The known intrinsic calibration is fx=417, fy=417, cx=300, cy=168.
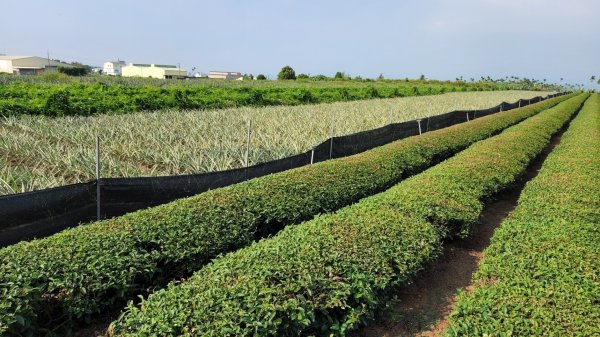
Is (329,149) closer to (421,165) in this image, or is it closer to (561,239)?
(421,165)

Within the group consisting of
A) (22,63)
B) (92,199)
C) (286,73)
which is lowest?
(92,199)

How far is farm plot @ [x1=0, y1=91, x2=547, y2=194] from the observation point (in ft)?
20.8

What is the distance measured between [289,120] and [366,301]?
9.69m

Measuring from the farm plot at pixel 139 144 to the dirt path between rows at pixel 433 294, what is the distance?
4.01 metres

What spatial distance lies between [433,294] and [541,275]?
1.09m

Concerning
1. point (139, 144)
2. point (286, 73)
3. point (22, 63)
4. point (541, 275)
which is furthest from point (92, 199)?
point (22, 63)

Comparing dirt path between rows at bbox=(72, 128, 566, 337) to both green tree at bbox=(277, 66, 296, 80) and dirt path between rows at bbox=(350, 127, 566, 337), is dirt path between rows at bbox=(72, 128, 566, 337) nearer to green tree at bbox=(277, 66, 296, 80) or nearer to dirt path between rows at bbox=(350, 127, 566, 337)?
dirt path between rows at bbox=(350, 127, 566, 337)

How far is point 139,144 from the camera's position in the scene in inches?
314

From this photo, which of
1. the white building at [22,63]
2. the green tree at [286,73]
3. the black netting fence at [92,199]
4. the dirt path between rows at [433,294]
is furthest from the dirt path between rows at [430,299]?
the white building at [22,63]

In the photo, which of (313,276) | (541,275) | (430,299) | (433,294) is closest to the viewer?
(313,276)

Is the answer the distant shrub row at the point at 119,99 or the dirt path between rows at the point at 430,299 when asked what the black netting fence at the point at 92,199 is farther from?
the distant shrub row at the point at 119,99

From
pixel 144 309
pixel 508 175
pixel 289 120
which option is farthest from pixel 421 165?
pixel 144 309

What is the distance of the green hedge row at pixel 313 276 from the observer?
9.00 ft

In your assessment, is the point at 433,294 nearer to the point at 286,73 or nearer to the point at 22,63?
the point at 286,73
